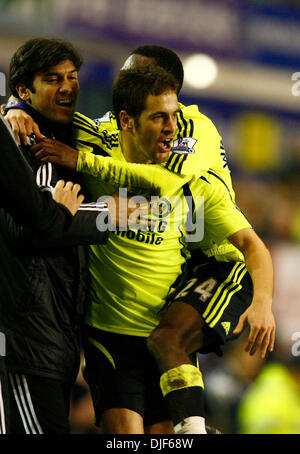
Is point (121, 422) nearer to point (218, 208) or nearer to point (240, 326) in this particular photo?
point (240, 326)

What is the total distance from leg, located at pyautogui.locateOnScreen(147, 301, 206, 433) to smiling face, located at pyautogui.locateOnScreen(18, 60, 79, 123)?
33.1 inches

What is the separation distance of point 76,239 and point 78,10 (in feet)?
17.7

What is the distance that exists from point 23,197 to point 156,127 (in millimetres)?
634

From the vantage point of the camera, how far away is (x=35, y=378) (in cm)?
269

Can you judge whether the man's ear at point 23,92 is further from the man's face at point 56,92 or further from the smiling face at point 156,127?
the smiling face at point 156,127

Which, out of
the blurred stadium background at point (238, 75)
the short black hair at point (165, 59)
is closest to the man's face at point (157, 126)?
the short black hair at point (165, 59)

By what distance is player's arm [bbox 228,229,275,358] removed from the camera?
8.92 feet

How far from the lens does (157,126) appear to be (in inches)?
112

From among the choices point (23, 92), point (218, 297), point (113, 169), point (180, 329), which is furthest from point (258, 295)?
point (23, 92)

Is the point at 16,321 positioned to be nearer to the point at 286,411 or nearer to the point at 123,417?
the point at 123,417

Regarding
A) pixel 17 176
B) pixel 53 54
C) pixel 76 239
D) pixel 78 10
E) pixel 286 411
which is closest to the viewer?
pixel 17 176

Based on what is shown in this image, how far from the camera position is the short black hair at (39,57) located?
2.84 metres

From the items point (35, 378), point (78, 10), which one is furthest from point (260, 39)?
point (35, 378)
